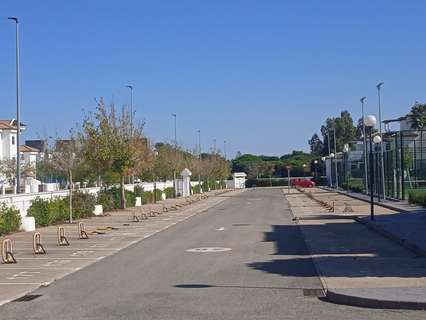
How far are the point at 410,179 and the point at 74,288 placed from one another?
4492cm

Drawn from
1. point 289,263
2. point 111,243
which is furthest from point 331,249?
point 111,243

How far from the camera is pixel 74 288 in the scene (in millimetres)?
15555

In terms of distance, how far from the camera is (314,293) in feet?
45.4

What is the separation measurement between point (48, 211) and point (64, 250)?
13503 mm

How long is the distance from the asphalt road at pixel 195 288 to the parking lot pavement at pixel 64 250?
56 cm

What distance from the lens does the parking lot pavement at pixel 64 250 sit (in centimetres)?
1686

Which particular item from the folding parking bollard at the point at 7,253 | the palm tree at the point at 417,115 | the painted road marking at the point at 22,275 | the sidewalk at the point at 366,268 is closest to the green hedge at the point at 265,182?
the palm tree at the point at 417,115

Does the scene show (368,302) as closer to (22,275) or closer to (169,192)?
(22,275)

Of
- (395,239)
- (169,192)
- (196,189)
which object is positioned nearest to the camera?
(395,239)

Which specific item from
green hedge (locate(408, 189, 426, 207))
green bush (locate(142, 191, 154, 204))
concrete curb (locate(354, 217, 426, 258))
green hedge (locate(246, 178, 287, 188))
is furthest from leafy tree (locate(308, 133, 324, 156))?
concrete curb (locate(354, 217, 426, 258))

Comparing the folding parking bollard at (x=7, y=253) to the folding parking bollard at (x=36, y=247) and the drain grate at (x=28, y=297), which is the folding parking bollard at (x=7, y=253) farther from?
the drain grate at (x=28, y=297)

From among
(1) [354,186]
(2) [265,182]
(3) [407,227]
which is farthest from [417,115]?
(3) [407,227]

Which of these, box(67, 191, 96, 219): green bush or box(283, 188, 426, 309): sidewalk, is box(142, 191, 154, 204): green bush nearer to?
box(67, 191, 96, 219): green bush

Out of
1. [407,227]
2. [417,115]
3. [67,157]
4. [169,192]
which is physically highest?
[417,115]
